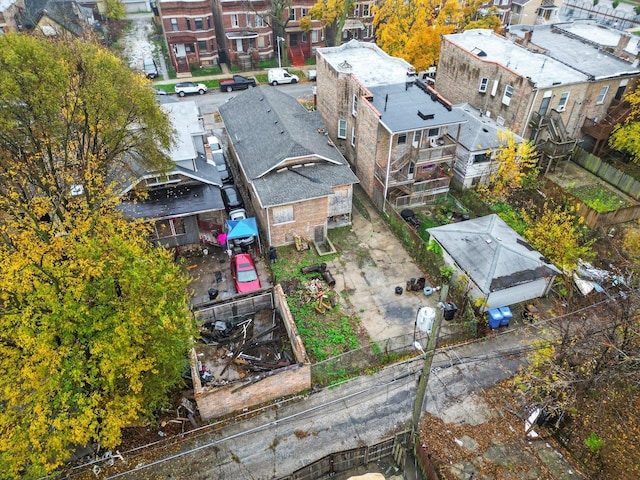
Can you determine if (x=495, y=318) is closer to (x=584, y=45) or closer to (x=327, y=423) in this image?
(x=327, y=423)

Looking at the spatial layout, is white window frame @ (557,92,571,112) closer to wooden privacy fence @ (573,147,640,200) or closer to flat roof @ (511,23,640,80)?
flat roof @ (511,23,640,80)

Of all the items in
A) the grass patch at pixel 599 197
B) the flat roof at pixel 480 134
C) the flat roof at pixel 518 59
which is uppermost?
the flat roof at pixel 518 59

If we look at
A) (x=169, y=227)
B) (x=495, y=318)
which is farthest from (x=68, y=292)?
(x=495, y=318)

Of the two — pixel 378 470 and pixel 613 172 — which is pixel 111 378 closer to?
pixel 378 470

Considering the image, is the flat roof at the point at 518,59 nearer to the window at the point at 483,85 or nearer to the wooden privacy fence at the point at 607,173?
the window at the point at 483,85

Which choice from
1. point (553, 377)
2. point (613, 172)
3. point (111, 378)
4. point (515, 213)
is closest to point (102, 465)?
point (111, 378)

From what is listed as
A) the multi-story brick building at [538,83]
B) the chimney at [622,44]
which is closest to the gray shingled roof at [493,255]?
the multi-story brick building at [538,83]

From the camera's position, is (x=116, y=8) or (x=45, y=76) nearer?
(x=45, y=76)
